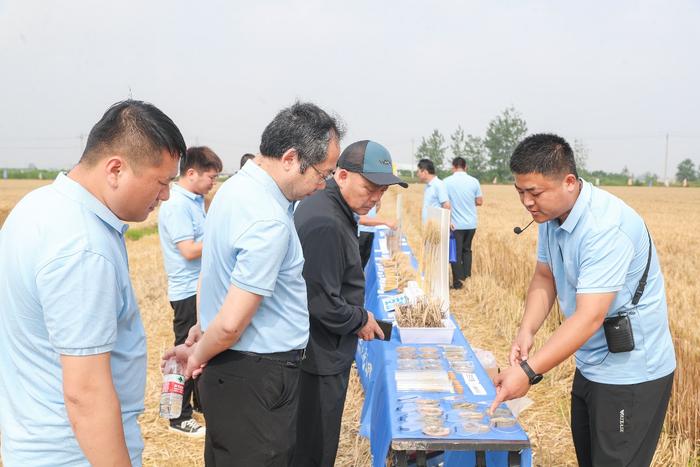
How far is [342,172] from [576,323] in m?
1.40

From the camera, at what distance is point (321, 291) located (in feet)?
8.46

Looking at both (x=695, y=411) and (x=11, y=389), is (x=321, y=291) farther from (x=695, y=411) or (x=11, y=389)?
(x=695, y=411)

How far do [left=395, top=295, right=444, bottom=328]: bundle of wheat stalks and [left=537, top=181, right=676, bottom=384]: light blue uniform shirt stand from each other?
116 centimetres

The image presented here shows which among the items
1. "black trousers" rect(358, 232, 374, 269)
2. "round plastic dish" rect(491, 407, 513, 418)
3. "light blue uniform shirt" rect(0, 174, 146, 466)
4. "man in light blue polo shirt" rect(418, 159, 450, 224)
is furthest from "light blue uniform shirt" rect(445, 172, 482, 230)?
"light blue uniform shirt" rect(0, 174, 146, 466)

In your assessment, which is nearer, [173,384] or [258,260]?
[258,260]

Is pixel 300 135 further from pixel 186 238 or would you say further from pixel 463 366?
pixel 186 238

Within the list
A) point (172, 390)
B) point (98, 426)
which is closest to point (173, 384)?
point (172, 390)

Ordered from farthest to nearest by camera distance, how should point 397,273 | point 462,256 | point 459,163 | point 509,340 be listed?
point 459,163 → point 462,256 → point 509,340 → point 397,273

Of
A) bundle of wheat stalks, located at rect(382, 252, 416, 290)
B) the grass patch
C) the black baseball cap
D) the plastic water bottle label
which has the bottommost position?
the grass patch

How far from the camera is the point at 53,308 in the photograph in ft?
4.06

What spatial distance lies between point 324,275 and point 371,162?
0.68 m

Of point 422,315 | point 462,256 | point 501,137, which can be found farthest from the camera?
point 501,137

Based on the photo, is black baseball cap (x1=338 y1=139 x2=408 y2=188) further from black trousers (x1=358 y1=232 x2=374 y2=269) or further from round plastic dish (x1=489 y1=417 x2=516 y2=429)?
black trousers (x1=358 y1=232 x2=374 y2=269)

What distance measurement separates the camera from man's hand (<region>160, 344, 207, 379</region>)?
2.11 metres
